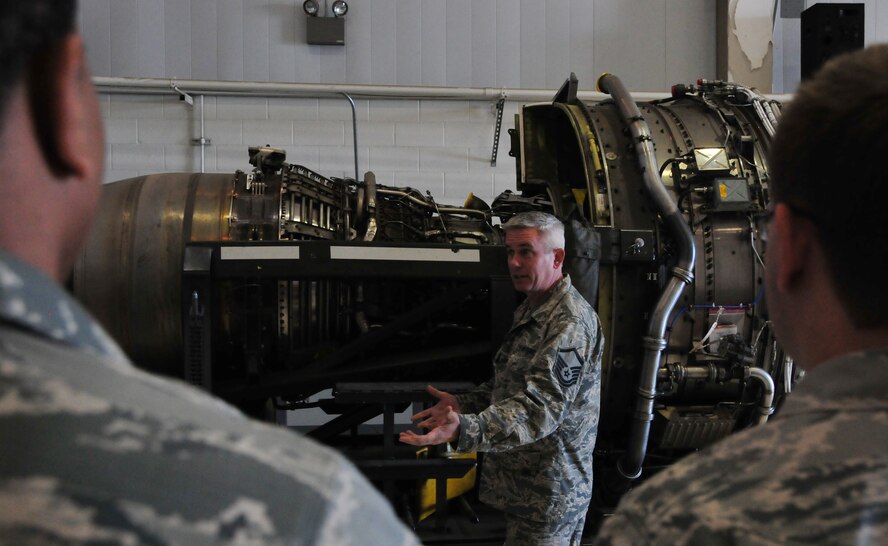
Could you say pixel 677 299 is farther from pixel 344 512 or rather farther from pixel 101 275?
pixel 344 512

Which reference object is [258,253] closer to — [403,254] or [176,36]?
[403,254]

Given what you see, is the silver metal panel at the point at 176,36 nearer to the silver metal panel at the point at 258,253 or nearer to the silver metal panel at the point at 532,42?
the silver metal panel at the point at 532,42

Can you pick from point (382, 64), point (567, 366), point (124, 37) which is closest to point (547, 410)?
point (567, 366)

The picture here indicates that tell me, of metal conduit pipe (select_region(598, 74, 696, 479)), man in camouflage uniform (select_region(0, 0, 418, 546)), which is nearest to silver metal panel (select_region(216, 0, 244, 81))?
metal conduit pipe (select_region(598, 74, 696, 479))

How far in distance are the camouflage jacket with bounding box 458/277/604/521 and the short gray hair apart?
5.6 inches

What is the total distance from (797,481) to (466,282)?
272cm

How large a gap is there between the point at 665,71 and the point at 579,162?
278 centimetres

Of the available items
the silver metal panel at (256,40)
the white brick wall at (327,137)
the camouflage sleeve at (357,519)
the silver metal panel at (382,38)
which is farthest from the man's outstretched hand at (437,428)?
the silver metal panel at (256,40)

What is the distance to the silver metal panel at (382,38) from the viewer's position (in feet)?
20.8

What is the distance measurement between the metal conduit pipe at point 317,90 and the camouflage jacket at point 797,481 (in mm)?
5627

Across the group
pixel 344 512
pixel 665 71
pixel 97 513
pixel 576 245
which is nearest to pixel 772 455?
pixel 344 512

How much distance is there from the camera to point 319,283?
3.56 meters

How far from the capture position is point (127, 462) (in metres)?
0.44

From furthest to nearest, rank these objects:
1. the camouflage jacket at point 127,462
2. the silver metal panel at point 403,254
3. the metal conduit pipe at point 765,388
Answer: the metal conduit pipe at point 765,388 < the silver metal panel at point 403,254 < the camouflage jacket at point 127,462
